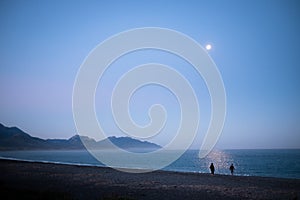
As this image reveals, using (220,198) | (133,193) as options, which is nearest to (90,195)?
(133,193)

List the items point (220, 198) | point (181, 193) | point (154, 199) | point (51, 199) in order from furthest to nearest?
point (181, 193)
point (220, 198)
point (154, 199)
point (51, 199)

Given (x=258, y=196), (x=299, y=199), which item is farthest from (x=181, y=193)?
(x=299, y=199)

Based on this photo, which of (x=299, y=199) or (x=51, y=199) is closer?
(x=51, y=199)

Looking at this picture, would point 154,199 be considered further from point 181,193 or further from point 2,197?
point 2,197

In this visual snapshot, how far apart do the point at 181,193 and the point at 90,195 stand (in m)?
6.94

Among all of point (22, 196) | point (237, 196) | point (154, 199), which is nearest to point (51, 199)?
point (22, 196)

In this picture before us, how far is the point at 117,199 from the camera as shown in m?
14.8

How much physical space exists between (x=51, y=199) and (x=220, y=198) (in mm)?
Result: 11315

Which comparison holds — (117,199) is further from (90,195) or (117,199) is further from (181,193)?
(181,193)

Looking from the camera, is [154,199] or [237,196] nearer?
[154,199]

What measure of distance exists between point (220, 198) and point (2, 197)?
13.9m

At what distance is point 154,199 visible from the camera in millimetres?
17109

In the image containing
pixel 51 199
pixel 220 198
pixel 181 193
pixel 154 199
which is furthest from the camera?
pixel 181 193

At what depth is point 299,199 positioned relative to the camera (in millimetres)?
18516
